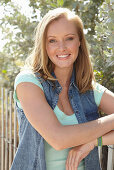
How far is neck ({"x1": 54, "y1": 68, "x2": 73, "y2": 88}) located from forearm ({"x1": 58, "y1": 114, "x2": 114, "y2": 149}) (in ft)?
1.46

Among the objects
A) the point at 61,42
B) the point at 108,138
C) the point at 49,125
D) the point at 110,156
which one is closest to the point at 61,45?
the point at 61,42

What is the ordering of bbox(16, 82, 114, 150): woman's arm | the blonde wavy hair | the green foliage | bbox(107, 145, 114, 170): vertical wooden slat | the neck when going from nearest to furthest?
bbox(16, 82, 114, 150): woman's arm < the blonde wavy hair < the neck < bbox(107, 145, 114, 170): vertical wooden slat < the green foliage

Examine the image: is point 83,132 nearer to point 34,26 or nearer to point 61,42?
point 61,42

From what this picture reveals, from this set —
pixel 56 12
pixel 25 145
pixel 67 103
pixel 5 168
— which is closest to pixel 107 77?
pixel 67 103

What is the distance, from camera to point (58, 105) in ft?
6.46

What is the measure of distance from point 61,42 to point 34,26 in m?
2.11

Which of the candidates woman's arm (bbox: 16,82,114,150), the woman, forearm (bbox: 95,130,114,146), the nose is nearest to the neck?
the woman

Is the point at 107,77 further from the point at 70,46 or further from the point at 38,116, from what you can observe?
the point at 38,116

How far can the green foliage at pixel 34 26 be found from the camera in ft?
9.09

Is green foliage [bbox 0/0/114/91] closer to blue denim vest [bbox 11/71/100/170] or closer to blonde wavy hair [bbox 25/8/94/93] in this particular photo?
blonde wavy hair [bbox 25/8/94/93]

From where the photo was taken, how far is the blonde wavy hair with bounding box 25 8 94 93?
1.96 m

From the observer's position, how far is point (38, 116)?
171 cm

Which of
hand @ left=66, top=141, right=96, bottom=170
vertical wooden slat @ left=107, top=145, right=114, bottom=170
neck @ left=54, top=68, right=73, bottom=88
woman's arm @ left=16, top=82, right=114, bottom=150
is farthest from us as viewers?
vertical wooden slat @ left=107, top=145, right=114, bottom=170

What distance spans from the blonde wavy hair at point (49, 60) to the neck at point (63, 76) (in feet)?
0.22
